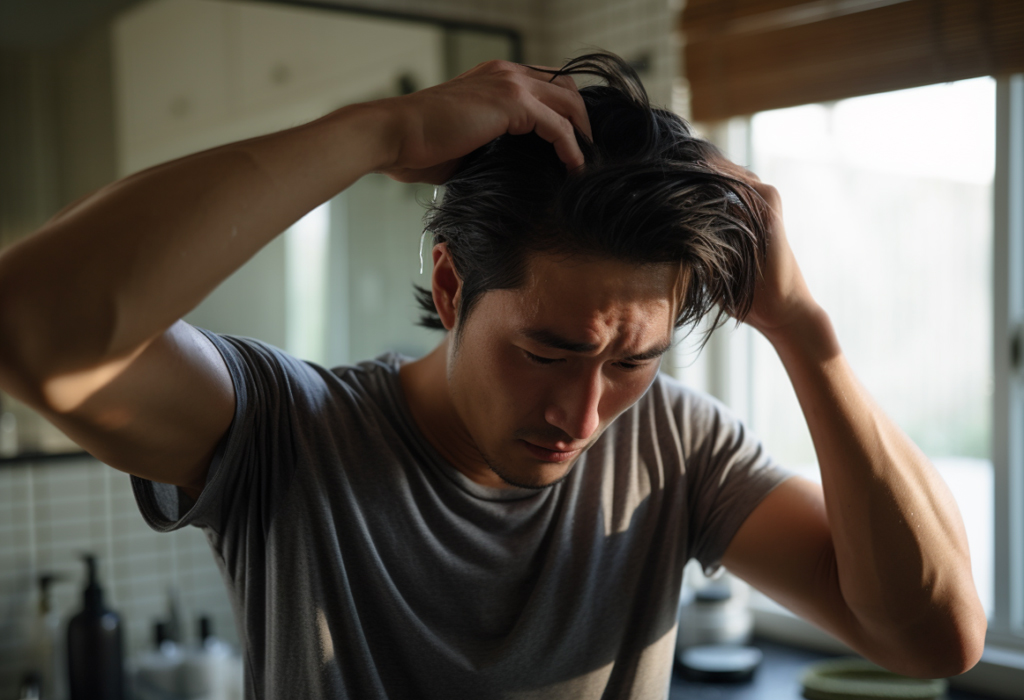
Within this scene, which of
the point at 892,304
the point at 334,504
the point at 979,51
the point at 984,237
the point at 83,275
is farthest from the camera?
the point at 892,304

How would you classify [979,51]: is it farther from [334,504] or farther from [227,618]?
[227,618]

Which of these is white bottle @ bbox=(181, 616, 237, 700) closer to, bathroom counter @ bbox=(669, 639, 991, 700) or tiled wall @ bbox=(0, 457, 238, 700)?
tiled wall @ bbox=(0, 457, 238, 700)

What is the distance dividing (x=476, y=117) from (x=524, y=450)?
1.21 ft

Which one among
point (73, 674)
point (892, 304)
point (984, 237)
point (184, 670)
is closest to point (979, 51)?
point (984, 237)

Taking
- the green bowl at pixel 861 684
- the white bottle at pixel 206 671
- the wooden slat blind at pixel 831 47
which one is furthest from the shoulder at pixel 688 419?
the white bottle at pixel 206 671

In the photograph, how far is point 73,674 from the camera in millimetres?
1730

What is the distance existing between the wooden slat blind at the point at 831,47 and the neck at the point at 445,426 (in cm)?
127

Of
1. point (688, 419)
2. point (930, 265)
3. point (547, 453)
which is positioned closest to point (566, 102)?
point (547, 453)

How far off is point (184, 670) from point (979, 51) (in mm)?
2080

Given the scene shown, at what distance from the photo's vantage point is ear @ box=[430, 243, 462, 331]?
104cm

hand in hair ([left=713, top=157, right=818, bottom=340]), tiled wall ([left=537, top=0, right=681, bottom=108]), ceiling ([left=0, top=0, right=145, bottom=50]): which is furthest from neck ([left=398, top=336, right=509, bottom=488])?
ceiling ([left=0, top=0, right=145, bottom=50])

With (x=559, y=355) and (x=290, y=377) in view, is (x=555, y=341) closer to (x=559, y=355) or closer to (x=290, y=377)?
(x=559, y=355)

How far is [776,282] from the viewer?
102 cm

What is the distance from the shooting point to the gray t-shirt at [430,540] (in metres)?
0.92
